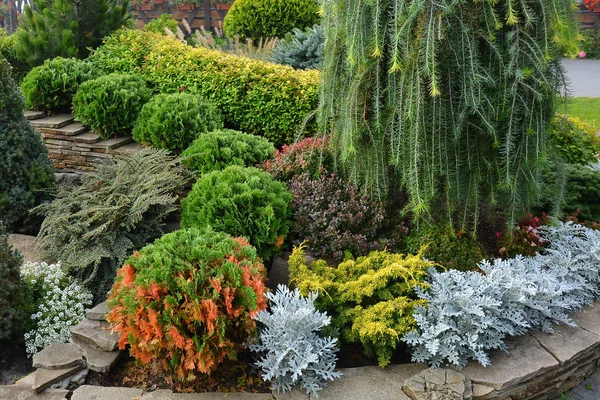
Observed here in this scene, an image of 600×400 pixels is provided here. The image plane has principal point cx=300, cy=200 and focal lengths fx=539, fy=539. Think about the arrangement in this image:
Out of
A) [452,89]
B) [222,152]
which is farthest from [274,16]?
[452,89]

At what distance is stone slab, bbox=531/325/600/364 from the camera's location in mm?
2895

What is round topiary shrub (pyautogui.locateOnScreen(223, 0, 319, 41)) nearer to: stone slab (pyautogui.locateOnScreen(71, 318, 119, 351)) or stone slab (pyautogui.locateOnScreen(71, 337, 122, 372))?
stone slab (pyautogui.locateOnScreen(71, 318, 119, 351))

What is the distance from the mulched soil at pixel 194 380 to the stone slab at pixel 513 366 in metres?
1.07

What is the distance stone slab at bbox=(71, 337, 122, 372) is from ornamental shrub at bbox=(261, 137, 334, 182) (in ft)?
5.89

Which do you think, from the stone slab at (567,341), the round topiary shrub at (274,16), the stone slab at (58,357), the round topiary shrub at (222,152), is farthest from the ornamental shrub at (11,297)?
the round topiary shrub at (274,16)

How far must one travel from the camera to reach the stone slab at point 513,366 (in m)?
2.69

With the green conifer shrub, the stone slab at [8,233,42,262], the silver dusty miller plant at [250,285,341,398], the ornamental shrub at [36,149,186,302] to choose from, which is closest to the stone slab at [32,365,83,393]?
the ornamental shrub at [36,149,186,302]

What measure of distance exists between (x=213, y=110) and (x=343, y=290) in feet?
8.81

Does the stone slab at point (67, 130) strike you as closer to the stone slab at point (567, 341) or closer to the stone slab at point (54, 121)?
the stone slab at point (54, 121)

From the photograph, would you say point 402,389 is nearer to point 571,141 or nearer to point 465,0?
point 465,0

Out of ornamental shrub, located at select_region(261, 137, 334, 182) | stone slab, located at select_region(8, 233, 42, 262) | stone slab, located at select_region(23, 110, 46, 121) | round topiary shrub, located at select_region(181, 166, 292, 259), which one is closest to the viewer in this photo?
round topiary shrub, located at select_region(181, 166, 292, 259)

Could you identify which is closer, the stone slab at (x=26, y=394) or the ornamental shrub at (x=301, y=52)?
the stone slab at (x=26, y=394)

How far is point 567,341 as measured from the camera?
299 centimetres

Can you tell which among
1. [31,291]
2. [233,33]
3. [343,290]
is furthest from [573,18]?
[233,33]
